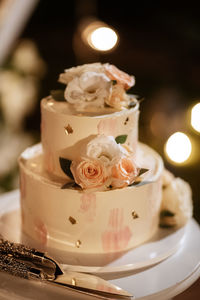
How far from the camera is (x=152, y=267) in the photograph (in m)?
1.34

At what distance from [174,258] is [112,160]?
16.8 inches

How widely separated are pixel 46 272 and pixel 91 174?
0.33m

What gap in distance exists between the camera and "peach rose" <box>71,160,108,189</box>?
1231 millimetres

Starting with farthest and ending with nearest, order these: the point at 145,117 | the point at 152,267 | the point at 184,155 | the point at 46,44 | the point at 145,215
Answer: the point at 46,44, the point at 145,117, the point at 184,155, the point at 145,215, the point at 152,267

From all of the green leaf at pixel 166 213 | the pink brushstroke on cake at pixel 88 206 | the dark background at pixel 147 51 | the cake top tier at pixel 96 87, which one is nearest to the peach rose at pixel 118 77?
the cake top tier at pixel 96 87

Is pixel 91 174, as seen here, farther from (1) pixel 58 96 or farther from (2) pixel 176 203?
(2) pixel 176 203

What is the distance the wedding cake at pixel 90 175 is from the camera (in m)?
1.26

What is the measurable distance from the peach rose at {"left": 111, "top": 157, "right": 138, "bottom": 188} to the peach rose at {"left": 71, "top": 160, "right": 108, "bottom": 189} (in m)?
0.03

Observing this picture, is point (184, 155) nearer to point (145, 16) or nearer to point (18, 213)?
point (18, 213)

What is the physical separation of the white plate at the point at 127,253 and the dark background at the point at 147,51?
1.37 meters

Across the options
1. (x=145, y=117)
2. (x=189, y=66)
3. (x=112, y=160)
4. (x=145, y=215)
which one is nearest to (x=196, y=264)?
(x=145, y=215)

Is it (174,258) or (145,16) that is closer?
(174,258)

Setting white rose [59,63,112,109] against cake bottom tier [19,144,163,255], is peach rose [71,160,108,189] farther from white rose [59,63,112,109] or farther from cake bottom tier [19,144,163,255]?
white rose [59,63,112,109]

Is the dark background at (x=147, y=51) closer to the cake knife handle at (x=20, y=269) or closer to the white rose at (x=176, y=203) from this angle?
the white rose at (x=176, y=203)
